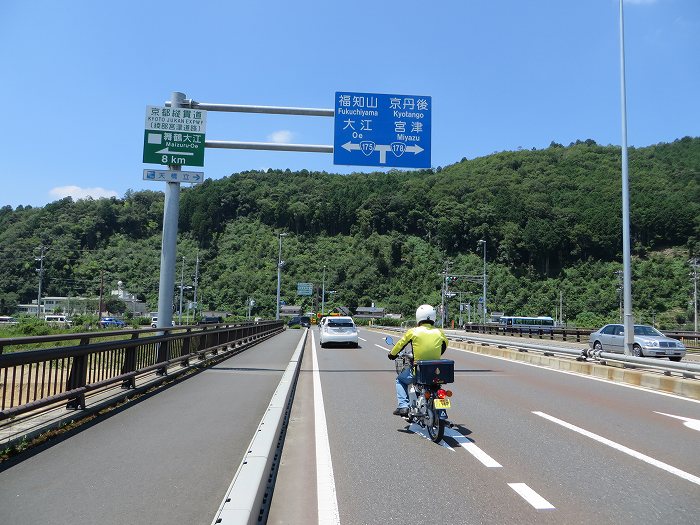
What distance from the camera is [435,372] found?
7016 millimetres

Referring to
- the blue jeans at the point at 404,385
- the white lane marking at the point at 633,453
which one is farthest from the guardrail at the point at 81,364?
the white lane marking at the point at 633,453

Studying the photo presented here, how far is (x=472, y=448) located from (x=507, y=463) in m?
0.76

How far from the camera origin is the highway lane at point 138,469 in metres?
4.32

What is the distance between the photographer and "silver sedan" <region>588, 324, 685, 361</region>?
22219 mm

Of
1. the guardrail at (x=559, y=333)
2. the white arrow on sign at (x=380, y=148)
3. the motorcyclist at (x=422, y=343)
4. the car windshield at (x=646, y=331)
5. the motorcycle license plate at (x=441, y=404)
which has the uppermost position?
the white arrow on sign at (x=380, y=148)

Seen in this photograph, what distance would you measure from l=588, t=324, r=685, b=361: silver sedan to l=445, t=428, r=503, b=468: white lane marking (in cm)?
1751

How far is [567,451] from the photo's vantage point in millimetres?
6625

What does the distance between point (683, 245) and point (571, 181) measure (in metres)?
23.6

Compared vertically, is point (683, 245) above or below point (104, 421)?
above

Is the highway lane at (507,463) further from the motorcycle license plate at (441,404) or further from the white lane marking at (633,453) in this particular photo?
the motorcycle license plate at (441,404)

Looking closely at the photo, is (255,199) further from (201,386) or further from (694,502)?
(694,502)

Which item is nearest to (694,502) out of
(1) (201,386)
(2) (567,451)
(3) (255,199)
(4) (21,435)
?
(2) (567,451)

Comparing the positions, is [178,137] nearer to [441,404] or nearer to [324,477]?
[441,404]

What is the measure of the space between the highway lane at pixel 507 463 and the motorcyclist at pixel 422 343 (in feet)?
2.44
